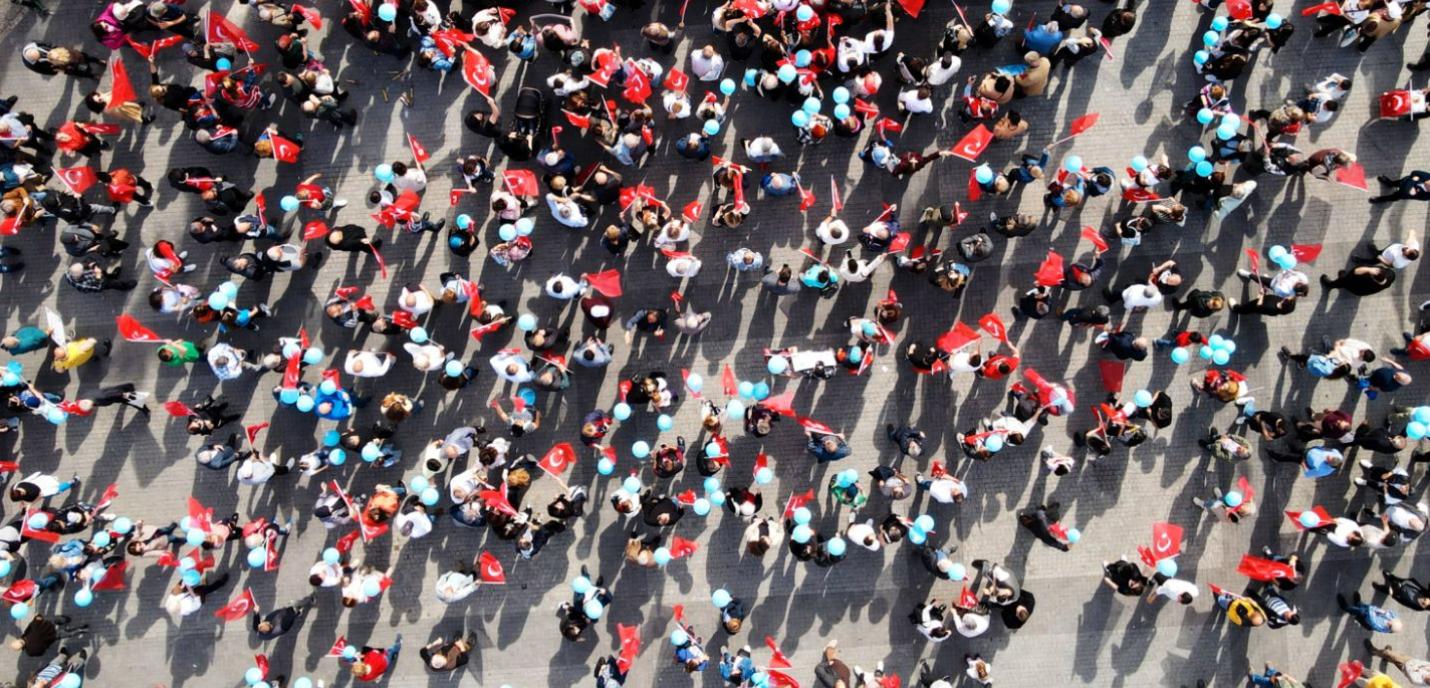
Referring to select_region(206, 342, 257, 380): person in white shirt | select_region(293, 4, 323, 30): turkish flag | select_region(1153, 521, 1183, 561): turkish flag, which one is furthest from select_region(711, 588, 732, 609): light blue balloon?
select_region(293, 4, 323, 30): turkish flag

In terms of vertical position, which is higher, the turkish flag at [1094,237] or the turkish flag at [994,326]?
the turkish flag at [1094,237]

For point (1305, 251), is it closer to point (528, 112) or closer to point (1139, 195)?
point (1139, 195)

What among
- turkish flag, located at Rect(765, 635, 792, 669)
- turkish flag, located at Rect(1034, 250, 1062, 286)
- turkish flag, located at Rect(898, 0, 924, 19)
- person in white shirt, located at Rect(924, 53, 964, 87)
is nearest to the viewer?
turkish flag, located at Rect(1034, 250, 1062, 286)

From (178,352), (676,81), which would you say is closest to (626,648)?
(178,352)

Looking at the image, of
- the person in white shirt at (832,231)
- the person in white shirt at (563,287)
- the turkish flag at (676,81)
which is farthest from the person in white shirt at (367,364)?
Result: the person in white shirt at (832,231)

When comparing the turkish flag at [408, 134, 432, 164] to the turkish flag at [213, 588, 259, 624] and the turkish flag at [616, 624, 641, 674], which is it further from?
the turkish flag at [616, 624, 641, 674]

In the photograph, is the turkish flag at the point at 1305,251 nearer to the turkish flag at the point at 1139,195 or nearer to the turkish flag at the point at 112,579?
the turkish flag at the point at 1139,195
